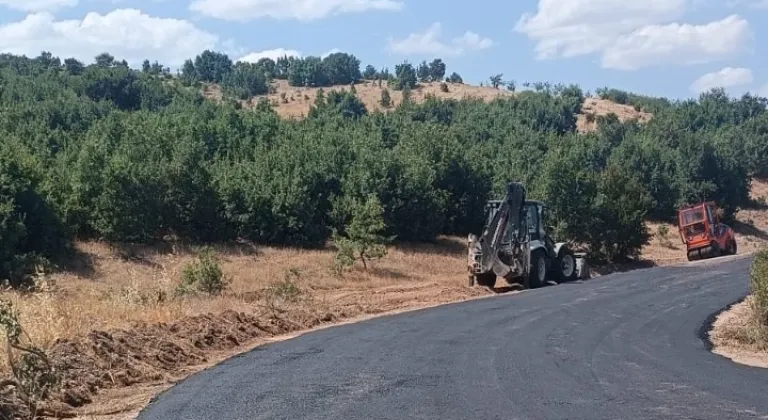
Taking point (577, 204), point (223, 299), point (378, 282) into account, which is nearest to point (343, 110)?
point (577, 204)

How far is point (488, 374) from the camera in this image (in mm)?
13133

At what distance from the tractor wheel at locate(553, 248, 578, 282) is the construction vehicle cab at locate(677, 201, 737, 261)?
43.3 ft

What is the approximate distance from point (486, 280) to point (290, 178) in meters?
18.8

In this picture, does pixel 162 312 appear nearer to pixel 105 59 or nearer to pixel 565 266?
pixel 565 266

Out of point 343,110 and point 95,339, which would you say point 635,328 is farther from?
point 343,110

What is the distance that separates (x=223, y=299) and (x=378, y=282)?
12.5 metres

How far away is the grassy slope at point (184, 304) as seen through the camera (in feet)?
43.9

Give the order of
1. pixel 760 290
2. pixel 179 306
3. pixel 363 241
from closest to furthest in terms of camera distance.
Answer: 1. pixel 760 290
2. pixel 179 306
3. pixel 363 241

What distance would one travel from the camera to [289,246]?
45.4m

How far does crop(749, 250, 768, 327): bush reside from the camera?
17.8m

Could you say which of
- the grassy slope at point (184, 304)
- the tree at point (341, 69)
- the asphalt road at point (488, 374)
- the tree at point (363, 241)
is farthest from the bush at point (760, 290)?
the tree at point (341, 69)

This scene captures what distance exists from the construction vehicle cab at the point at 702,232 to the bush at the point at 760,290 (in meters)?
26.7

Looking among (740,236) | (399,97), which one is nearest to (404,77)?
(399,97)

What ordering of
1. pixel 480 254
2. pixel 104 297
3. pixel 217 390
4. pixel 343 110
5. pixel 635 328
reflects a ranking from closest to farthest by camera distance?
pixel 217 390 → pixel 635 328 → pixel 104 297 → pixel 480 254 → pixel 343 110
